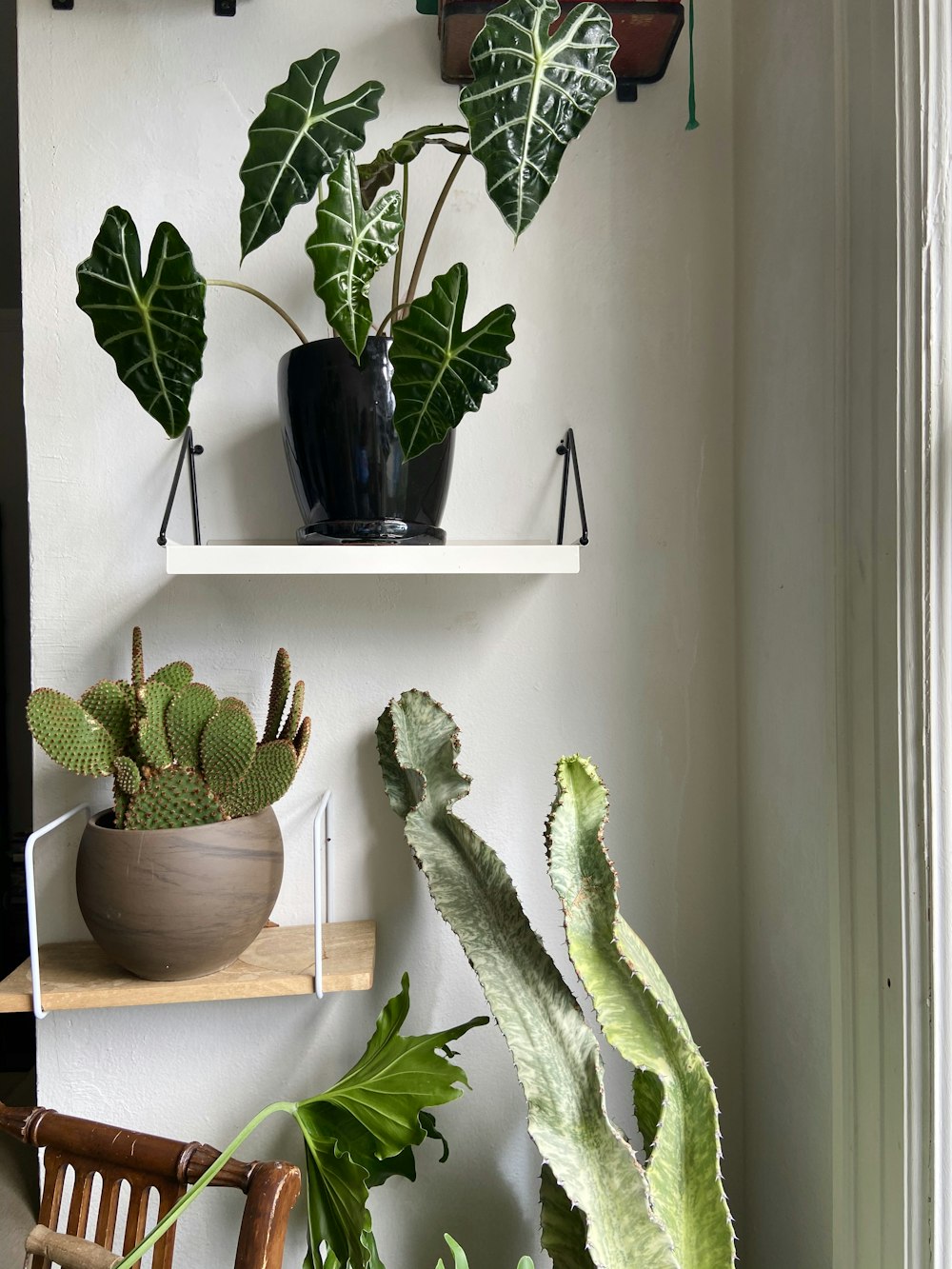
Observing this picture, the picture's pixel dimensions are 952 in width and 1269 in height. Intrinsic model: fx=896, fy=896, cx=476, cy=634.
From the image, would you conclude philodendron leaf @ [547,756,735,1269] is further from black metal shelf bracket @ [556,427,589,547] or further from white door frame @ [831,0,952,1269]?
black metal shelf bracket @ [556,427,589,547]

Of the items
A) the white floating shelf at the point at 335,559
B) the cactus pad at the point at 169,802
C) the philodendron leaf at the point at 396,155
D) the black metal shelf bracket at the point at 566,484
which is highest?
the philodendron leaf at the point at 396,155

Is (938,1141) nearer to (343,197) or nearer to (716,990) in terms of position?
(716,990)

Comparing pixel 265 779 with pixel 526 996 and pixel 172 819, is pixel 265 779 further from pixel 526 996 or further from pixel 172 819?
pixel 526 996

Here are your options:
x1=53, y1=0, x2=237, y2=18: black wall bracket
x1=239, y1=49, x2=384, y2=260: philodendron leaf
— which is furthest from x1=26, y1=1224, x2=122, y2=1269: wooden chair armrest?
x1=53, y1=0, x2=237, y2=18: black wall bracket

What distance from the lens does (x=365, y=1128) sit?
3.06 feet

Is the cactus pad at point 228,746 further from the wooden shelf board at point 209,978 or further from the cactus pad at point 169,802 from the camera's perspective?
the wooden shelf board at point 209,978

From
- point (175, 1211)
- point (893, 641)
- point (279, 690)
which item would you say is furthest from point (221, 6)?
point (175, 1211)

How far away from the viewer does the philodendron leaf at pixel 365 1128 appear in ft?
2.98

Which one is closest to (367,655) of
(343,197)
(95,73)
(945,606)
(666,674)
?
(666,674)

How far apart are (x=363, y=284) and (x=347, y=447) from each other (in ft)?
0.59

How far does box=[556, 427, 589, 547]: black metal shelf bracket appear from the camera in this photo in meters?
1.07

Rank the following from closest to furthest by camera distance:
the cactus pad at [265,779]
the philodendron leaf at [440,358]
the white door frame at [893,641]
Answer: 1. the white door frame at [893,641]
2. the philodendron leaf at [440,358]
3. the cactus pad at [265,779]

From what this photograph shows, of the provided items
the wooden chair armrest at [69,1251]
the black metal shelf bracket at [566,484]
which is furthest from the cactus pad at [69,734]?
the black metal shelf bracket at [566,484]

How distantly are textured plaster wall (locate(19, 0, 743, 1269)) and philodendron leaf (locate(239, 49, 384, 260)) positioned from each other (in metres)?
0.30
